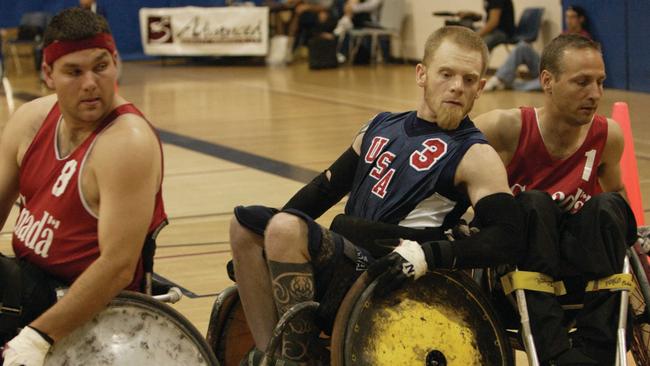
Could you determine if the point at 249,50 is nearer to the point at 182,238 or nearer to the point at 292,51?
the point at 292,51

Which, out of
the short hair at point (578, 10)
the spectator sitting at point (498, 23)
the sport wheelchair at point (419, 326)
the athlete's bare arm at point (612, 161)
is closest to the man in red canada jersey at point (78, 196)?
the sport wheelchair at point (419, 326)

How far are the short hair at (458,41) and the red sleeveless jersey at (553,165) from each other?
0.46m

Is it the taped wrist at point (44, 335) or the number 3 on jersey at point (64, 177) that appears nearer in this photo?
the taped wrist at point (44, 335)

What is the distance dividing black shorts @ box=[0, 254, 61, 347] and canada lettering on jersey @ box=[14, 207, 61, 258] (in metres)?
0.07

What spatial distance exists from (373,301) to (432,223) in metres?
0.42

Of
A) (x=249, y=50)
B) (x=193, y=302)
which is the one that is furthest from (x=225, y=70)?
(x=193, y=302)

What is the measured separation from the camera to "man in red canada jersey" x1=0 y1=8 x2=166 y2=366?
129 inches

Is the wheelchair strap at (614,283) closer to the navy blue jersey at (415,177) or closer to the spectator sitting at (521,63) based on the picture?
the navy blue jersey at (415,177)

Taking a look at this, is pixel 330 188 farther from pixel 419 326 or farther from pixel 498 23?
pixel 498 23

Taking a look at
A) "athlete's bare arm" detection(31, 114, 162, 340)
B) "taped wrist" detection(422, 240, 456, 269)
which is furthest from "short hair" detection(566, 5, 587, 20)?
"athlete's bare arm" detection(31, 114, 162, 340)

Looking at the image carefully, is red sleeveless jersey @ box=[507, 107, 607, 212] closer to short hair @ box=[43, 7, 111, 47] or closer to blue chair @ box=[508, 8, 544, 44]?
short hair @ box=[43, 7, 111, 47]

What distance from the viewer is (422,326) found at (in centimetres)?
347

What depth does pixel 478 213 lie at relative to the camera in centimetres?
355

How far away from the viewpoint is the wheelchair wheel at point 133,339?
329 centimetres
